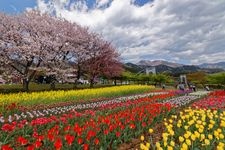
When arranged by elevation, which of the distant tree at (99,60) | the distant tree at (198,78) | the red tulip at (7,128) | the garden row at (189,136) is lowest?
the garden row at (189,136)

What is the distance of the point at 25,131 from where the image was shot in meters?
8.84

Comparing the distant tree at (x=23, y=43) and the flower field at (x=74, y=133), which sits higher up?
the distant tree at (x=23, y=43)

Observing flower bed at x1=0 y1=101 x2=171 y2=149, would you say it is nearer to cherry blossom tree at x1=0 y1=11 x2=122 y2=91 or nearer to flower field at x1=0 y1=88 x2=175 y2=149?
flower field at x1=0 y1=88 x2=175 y2=149

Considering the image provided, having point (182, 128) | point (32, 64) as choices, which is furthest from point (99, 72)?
point (182, 128)

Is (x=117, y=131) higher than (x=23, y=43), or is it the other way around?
(x=23, y=43)

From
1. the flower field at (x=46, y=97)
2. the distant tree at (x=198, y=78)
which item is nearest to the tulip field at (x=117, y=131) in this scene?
the flower field at (x=46, y=97)

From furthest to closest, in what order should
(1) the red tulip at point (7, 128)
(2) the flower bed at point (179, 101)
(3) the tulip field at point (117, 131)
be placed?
(2) the flower bed at point (179, 101), (1) the red tulip at point (7, 128), (3) the tulip field at point (117, 131)

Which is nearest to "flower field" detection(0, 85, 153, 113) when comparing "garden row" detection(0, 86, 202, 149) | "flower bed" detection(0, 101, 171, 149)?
"garden row" detection(0, 86, 202, 149)

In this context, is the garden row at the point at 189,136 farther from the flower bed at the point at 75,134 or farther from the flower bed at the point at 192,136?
the flower bed at the point at 75,134

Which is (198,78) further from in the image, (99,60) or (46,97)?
(46,97)

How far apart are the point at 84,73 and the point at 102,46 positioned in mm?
3747

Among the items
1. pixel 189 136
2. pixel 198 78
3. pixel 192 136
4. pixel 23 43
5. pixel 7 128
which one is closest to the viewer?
pixel 192 136

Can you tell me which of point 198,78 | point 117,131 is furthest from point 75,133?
point 198,78

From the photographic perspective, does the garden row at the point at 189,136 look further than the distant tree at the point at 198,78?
No
